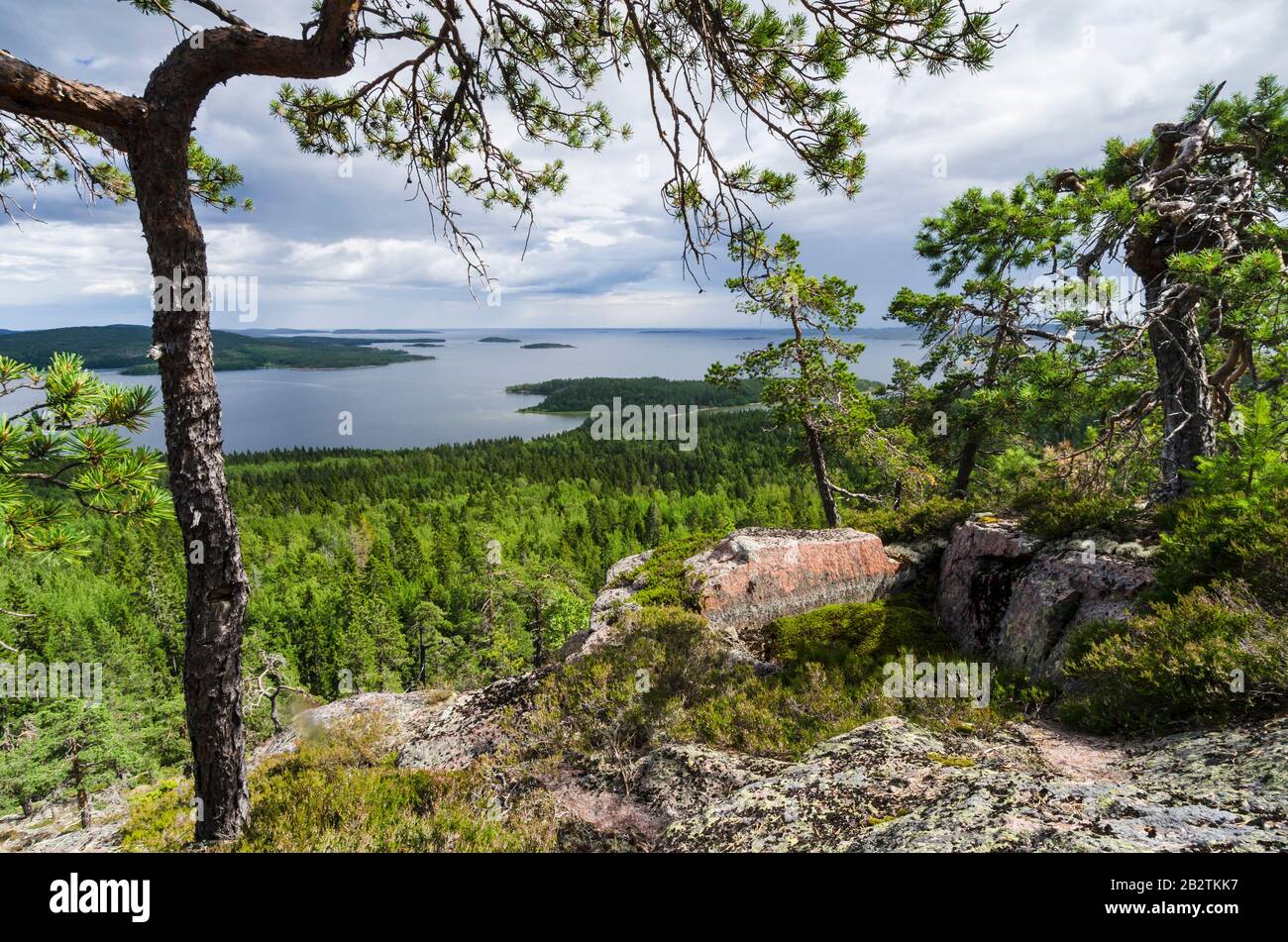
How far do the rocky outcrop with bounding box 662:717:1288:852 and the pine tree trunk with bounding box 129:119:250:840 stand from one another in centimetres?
366

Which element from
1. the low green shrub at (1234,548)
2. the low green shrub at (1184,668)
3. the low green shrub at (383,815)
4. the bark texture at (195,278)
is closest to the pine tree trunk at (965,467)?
the low green shrub at (1234,548)

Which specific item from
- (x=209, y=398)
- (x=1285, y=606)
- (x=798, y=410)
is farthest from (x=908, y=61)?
(x=798, y=410)

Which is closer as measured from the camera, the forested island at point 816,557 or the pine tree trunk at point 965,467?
the forested island at point 816,557

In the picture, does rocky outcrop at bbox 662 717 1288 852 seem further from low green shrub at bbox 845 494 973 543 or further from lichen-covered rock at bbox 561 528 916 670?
low green shrub at bbox 845 494 973 543

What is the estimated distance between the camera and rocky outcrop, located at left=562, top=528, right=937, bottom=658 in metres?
9.70

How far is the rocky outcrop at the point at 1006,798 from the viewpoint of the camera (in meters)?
2.63

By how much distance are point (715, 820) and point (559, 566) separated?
144 ft

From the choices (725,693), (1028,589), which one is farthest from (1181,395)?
(725,693)

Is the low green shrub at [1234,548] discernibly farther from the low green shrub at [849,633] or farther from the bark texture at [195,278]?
the bark texture at [195,278]

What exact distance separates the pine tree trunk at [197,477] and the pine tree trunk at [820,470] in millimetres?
13325

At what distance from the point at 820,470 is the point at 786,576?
6.04m

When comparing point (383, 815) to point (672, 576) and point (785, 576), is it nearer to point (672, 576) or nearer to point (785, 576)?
point (672, 576)

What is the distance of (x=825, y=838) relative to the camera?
3479mm

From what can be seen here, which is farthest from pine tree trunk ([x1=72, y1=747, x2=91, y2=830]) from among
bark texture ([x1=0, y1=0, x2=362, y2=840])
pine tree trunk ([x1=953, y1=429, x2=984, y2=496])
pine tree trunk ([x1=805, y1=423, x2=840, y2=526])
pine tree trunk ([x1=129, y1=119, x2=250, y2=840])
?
pine tree trunk ([x1=953, y1=429, x2=984, y2=496])
